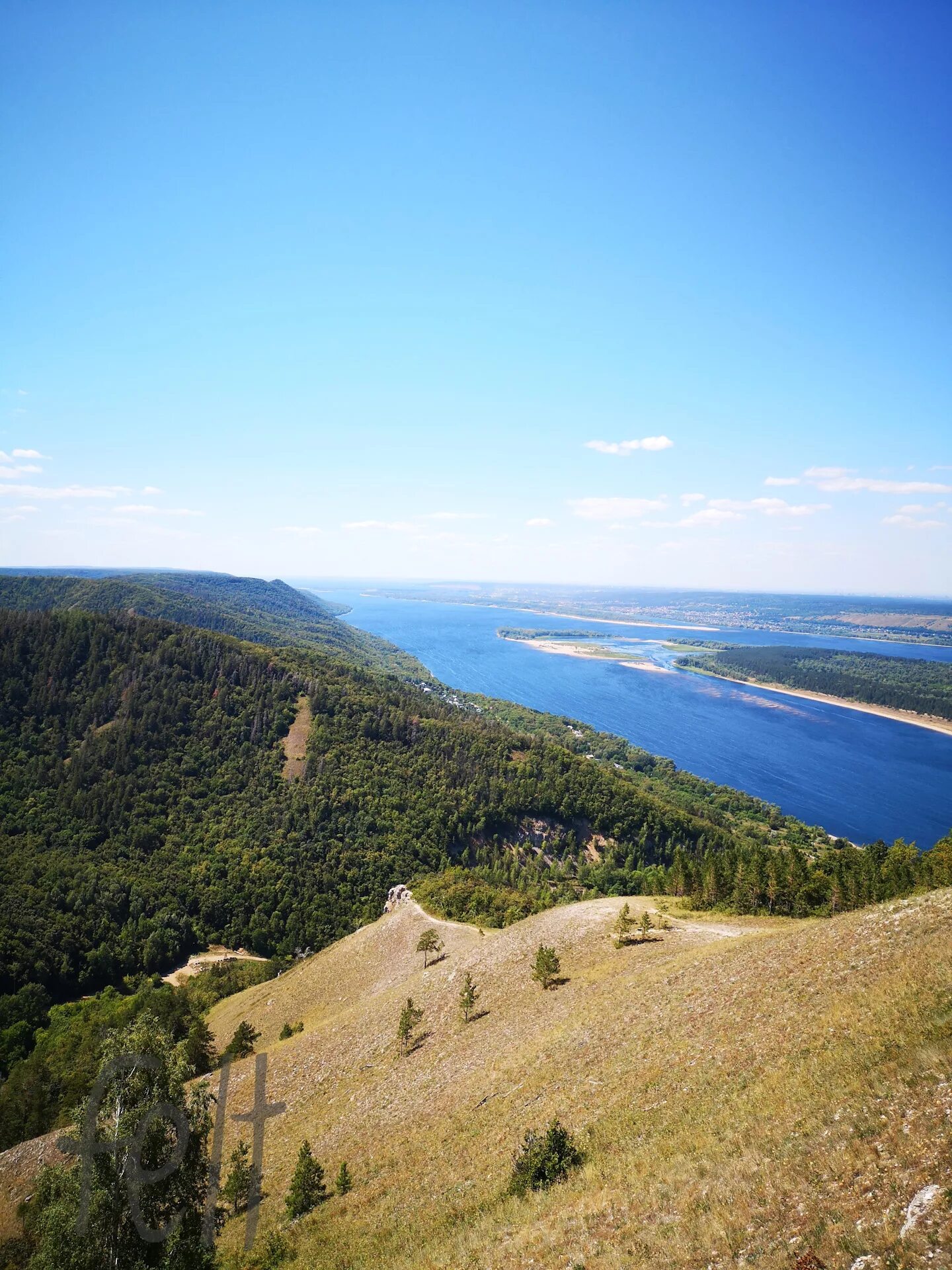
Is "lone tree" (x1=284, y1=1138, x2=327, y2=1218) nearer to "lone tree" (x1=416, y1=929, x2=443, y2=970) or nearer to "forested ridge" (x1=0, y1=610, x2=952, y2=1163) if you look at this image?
"lone tree" (x1=416, y1=929, x2=443, y2=970)

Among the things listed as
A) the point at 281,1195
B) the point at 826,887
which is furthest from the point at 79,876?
the point at 826,887

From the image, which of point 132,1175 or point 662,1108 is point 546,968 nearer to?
point 662,1108

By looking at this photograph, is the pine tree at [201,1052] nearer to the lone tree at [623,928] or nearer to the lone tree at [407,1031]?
the lone tree at [407,1031]

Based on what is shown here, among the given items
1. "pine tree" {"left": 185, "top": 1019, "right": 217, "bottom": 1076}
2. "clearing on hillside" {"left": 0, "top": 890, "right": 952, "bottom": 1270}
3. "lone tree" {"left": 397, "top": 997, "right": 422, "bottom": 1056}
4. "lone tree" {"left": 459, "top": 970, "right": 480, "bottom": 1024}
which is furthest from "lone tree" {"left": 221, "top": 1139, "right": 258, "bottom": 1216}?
"pine tree" {"left": 185, "top": 1019, "right": 217, "bottom": 1076}

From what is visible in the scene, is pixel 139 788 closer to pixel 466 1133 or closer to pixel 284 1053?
pixel 284 1053

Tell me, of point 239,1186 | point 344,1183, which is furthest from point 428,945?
point 344,1183

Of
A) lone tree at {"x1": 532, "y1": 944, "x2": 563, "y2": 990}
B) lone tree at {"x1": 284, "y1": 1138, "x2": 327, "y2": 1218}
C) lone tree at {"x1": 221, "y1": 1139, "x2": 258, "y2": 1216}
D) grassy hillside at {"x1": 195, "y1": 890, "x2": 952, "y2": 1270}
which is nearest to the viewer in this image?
grassy hillside at {"x1": 195, "y1": 890, "x2": 952, "y2": 1270}

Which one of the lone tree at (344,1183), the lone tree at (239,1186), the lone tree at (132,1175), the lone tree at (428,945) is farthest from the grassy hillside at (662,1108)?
the lone tree at (428,945)
